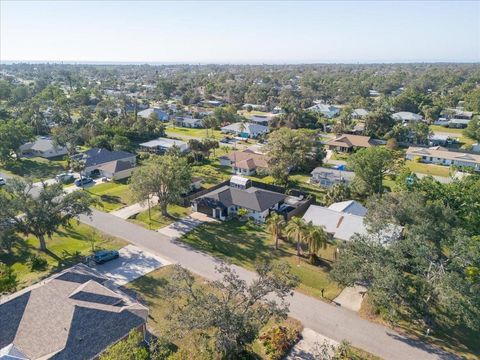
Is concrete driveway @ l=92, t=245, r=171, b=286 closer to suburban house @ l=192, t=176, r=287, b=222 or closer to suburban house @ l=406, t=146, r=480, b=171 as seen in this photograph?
suburban house @ l=192, t=176, r=287, b=222

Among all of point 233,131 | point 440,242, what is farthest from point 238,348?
point 233,131

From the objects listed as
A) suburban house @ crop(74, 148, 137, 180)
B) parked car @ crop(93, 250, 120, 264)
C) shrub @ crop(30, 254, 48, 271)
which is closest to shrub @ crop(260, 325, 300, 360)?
parked car @ crop(93, 250, 120, 264)

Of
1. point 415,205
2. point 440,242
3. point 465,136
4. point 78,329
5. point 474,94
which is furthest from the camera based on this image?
point 474,94

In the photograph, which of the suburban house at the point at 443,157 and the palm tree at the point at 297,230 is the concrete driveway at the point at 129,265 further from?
the suburban house at the point at 443,157

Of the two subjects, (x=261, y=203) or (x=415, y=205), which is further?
(x=261, y=203)

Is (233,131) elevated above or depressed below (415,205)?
below

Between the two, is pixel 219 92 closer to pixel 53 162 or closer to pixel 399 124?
pixel 399 124
